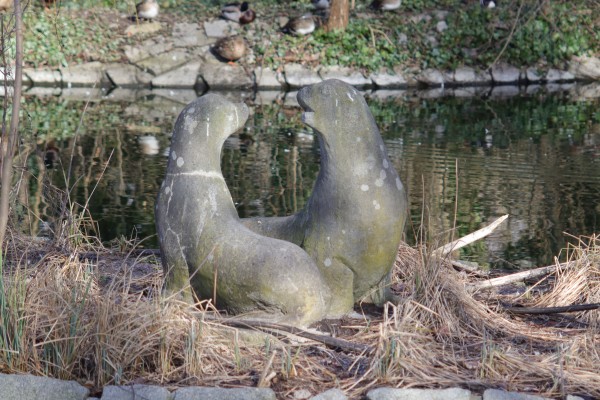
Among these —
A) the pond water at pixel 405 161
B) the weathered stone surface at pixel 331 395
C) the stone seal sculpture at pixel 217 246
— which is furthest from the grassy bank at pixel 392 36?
the weathered stone surface at pixel 331 395

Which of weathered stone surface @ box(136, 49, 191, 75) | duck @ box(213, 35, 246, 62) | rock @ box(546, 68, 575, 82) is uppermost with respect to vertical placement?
duck @ box(213, 35, 246, 62)

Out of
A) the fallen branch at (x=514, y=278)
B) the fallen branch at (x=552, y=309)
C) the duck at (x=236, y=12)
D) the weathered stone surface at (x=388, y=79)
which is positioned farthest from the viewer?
the duck at (x=236, y=12)

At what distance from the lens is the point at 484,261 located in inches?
305

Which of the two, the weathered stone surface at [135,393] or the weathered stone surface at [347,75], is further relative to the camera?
the weathered stone surface at [347,75]

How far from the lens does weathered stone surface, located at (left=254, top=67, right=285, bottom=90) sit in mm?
21859

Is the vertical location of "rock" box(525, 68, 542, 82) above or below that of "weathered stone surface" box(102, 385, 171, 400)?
above

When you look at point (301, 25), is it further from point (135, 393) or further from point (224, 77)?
point (135, 393)

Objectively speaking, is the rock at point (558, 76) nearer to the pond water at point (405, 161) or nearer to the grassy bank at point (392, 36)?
the grassy bank at point (392, 36)

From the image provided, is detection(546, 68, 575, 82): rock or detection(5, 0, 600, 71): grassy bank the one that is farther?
detection(546, 68, 575, 82): rock

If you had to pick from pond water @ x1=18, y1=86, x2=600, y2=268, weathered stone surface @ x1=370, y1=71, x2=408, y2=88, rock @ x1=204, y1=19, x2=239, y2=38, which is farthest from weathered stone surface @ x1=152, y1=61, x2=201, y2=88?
weathered stone surface @ x1=370, y1=71, x2=408, y2=88

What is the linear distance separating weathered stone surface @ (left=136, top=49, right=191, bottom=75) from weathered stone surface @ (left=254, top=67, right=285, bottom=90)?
177cm

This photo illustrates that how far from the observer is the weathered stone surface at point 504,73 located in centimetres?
2311

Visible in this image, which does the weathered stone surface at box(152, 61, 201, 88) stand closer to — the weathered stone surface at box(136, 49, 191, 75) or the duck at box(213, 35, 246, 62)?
the weathered stone surface at box(136, 49, 191, 75)

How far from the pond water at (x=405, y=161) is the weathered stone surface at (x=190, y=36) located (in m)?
1.84
